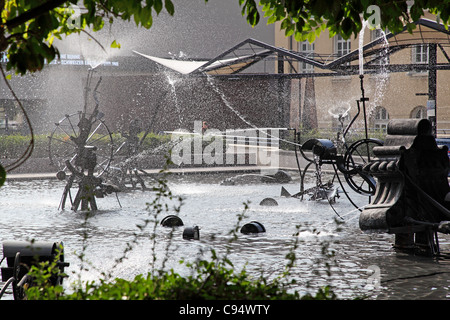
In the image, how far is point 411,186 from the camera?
294 inches

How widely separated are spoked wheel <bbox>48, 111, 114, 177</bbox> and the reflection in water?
1151mm

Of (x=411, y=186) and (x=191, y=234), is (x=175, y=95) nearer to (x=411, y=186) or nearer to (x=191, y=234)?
(x=191, y=234)

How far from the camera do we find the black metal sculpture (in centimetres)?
737

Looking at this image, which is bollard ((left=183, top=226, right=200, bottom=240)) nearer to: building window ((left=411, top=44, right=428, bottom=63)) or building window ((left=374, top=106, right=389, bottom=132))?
building window ((left=374, top=106, right=389, bottom=132))

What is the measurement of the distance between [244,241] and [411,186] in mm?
2600

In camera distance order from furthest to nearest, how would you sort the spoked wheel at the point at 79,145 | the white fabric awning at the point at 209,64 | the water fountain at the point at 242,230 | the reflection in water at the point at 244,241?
the white fabric awning at the point at 209,64, the spoked wheel at the point at 79,145, the water fountain at the point at 242,230, the reflection in water at the point at 244,241

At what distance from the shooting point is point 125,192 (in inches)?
644

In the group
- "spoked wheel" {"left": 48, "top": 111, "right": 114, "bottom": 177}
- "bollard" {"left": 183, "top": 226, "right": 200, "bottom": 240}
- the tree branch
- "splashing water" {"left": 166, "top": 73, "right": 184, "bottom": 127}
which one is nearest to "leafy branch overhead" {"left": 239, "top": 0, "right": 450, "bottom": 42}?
the tree branch

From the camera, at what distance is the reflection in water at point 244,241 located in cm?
641

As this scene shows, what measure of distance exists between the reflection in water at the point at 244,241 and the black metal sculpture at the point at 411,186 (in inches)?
17.7

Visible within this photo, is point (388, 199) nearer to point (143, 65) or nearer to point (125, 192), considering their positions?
point (125, 192)

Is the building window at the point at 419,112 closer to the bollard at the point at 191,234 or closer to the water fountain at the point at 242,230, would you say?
the water fountain at the point at 242,230

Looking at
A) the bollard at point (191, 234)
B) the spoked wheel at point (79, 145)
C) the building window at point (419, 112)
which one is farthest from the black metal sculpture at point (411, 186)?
the building window at point (419, 112)
